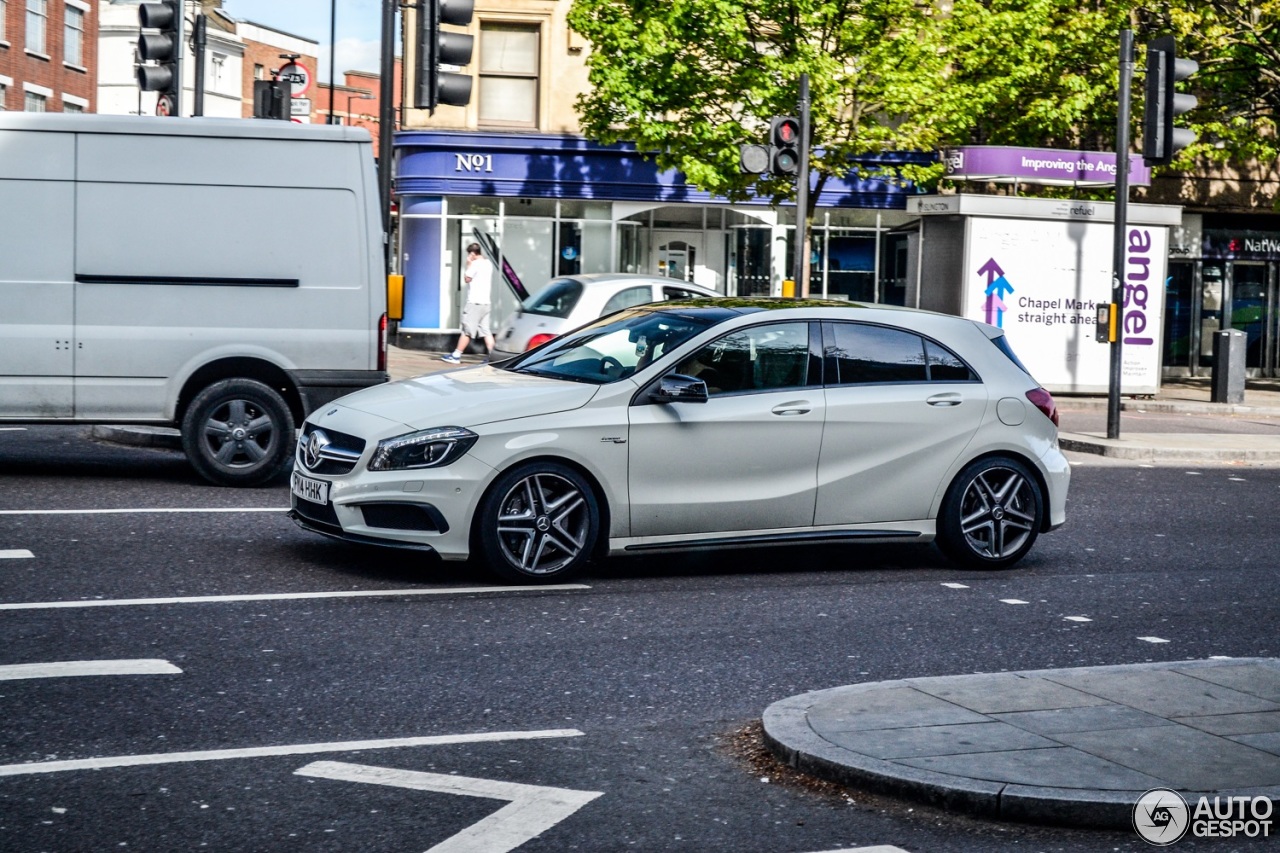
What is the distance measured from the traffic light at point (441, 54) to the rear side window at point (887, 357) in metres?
5.50

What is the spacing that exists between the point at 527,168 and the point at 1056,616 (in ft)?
78.6

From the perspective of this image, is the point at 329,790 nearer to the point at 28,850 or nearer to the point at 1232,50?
the point at 28,850

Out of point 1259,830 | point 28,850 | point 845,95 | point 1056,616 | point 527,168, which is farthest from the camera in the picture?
point 527,168

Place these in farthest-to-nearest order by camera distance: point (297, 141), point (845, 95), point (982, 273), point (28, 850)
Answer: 1. point (845, 95)
2. point (982, 273)
3. point (297, 141)
4. point (28, 850)

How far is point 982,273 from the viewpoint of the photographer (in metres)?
22.9

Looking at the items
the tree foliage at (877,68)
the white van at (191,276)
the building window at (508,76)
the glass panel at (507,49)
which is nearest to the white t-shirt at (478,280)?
the tree foliage at (877,68)

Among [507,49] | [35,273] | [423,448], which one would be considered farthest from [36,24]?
[423,448]

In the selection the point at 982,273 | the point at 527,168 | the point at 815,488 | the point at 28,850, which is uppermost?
the point at 527,168

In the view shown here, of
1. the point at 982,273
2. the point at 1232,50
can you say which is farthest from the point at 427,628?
the point at 1232,50

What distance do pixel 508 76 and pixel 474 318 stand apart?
8725 millimetres

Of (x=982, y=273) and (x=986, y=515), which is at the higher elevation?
(x=982, y=273)

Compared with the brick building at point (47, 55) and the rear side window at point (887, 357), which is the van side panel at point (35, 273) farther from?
the brick building at point (47, 55)

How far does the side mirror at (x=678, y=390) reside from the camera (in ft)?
26.9

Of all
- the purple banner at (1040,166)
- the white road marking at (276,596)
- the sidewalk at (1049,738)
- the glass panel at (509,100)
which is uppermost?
the glass panel at (509,100)
